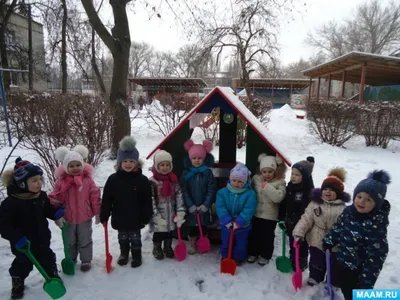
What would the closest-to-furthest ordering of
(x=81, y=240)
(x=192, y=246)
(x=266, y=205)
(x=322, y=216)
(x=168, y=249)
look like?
(x=322, y=216) < (x=81, y=240) < (x=266, y=205) < (x=168, y=249) < (x=192, y=246)

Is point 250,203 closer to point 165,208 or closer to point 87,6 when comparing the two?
point 165,208

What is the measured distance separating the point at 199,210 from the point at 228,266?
0.64 meters

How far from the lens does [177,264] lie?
3.01m

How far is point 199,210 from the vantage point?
10.1 feet

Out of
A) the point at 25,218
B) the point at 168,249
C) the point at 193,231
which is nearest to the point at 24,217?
the point at 25,218

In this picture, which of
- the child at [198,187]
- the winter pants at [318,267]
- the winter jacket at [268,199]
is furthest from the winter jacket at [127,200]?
the winter pants at [318,267]

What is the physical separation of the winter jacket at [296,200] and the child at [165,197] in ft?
3.60

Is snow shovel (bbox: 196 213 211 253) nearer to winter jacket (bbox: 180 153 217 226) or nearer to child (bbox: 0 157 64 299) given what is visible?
winter jacket (bbox: 180 153 217 226)

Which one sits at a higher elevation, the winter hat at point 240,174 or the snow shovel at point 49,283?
the winter hat at point 240,174

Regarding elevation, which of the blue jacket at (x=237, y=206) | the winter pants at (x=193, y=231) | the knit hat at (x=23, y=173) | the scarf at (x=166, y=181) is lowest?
the winter pants at (x=193, y=231)

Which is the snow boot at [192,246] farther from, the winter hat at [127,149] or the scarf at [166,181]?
the winter hat at [127,149]

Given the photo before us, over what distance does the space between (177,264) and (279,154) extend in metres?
1.62

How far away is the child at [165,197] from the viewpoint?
295 centimetres

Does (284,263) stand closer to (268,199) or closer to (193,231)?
(268,199)
